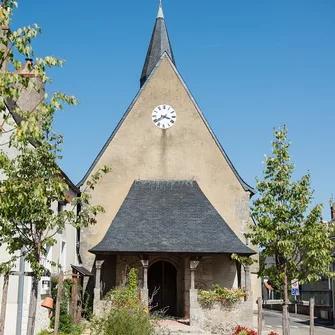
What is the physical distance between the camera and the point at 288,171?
13227 millimetres

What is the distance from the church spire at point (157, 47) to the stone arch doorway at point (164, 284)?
41.6 ft

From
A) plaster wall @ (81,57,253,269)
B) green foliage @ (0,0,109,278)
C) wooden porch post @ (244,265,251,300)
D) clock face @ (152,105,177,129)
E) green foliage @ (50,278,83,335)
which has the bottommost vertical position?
green foliage @ (50,278,83,335)

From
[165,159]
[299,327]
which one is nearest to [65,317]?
[165,159]

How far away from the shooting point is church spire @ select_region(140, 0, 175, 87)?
97.8ft

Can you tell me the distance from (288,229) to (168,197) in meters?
9.07

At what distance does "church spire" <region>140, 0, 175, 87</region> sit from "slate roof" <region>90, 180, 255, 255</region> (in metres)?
10.2

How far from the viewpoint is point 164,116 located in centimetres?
2277

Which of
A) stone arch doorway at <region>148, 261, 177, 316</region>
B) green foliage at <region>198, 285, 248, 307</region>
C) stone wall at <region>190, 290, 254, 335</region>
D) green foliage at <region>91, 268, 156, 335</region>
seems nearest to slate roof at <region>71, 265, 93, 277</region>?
stone arch doorway at <region>148, 261, 177, 316</region>

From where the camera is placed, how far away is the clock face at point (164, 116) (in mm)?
22641

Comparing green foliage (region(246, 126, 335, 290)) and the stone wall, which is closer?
green foliage (region(246, 126, 335, 290))

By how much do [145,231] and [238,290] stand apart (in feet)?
13.6

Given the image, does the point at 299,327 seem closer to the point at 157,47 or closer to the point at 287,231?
the point at 287,231

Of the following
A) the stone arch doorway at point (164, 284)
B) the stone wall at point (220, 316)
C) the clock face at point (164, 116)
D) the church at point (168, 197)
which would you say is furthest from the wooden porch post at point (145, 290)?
the clock face at point (164, 116)

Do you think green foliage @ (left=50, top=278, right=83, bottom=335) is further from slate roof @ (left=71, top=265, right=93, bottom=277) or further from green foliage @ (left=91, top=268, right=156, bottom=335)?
green foliage @ (left=91, top=268, right=156, bottom=335)
